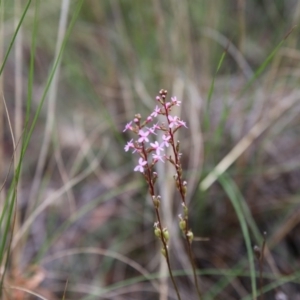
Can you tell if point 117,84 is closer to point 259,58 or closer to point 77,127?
point 77,127

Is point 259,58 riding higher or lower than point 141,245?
higher

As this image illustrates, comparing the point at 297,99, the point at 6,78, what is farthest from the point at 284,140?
the point at 6,78

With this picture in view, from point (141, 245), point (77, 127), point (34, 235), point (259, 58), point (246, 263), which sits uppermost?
point (259, 58)

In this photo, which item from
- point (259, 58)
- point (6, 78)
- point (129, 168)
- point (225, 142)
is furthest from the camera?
point (6, 78)

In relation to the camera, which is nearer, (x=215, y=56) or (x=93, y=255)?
(x=93, y=255)

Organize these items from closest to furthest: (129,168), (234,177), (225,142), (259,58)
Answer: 1. (234,177)
2. (225,142)
3. (129,168)
4. (259,58)

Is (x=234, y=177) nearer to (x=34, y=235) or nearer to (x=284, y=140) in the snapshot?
(x=284, y=140)
